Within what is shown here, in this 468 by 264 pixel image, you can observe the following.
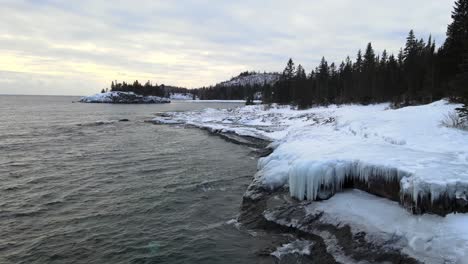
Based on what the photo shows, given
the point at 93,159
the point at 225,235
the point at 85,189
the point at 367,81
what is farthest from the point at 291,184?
the point at 367,81

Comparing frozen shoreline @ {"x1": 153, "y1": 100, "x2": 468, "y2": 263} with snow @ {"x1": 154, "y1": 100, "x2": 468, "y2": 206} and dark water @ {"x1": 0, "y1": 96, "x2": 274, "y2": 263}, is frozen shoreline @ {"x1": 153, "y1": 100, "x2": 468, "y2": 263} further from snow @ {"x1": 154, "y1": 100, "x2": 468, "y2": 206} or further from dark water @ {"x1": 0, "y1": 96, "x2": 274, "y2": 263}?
dark water @ {"x1": 0, "y1": 96, "x2": 274, "y2": 263}

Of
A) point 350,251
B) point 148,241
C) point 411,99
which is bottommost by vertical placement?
point 148,241

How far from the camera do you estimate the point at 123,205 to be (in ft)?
56.4

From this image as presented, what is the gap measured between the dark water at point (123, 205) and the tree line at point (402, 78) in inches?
559

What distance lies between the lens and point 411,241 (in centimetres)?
953

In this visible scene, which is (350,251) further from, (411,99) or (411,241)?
(411,99)

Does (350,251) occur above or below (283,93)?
below

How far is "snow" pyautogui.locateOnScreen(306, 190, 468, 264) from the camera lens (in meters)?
8.80

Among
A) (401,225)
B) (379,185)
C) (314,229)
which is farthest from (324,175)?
(401,225)

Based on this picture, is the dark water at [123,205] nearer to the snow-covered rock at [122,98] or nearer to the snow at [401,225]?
the snow at [401,225]

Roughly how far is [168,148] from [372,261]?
2578 centimetres

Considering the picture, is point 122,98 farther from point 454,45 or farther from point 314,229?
point 314,229

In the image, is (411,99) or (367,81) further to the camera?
(367,81)

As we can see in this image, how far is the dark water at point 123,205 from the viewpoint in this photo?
12.5 metres
